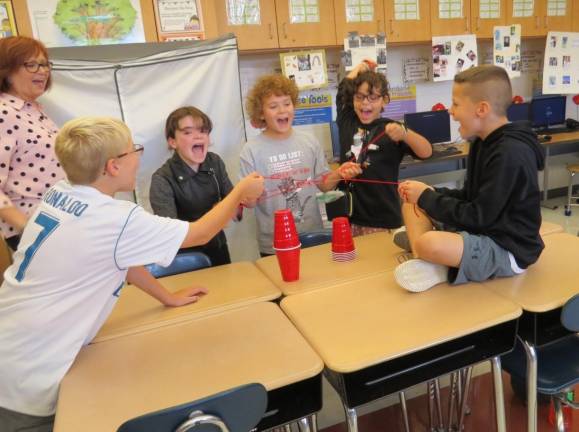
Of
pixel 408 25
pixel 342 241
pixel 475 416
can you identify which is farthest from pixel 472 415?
pixel 408 25

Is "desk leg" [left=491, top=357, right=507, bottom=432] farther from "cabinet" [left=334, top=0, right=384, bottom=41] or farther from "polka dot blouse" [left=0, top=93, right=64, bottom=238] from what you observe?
"cabinet" [left=334, top=0, right=384, bottom=41]

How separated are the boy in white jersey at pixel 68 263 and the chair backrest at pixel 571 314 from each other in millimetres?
1121

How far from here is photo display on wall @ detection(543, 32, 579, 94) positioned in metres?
4.79

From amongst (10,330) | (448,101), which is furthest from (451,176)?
(10,330)

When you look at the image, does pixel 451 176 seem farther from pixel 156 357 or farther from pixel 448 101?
pixel 156 357

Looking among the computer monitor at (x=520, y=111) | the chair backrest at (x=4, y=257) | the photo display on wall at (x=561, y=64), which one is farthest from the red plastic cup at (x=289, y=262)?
the photo display on wall at (x=561, y=64)

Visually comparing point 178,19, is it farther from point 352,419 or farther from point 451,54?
point 352,419

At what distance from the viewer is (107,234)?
1.19 meters

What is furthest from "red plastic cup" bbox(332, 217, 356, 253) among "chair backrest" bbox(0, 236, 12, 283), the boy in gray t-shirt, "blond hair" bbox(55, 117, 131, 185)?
"chair backrest" bbox(0, 236, 12, 283)

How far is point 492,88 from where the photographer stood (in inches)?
63.4

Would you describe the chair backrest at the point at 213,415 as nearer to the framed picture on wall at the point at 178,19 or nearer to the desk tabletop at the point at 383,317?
the desk tabletop at the point at 383,317

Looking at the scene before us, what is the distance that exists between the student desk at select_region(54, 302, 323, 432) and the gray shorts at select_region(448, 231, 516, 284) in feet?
2.01

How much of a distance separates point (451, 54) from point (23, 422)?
4383 millimetres

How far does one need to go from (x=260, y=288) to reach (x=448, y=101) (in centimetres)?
397
